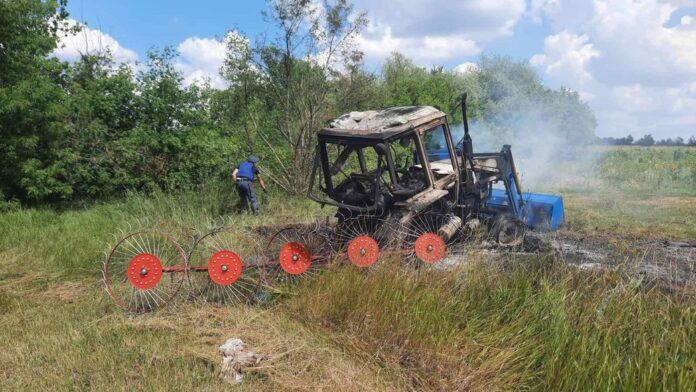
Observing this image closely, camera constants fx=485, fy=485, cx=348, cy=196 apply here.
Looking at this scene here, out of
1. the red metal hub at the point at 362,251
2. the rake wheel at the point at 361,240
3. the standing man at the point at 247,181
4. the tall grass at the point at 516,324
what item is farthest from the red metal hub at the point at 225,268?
the standing man at the point at 247,181

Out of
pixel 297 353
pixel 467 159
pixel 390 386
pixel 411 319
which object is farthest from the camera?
pixel 467 159

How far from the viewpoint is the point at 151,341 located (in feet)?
13.7

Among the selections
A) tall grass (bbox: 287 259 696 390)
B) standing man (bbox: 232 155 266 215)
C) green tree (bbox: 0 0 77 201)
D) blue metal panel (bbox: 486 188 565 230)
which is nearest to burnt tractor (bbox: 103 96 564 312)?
tall grass (bbox: 287 259 696 390)

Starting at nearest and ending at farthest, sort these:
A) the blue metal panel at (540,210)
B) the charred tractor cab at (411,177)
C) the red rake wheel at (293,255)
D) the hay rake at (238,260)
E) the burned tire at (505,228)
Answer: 1. the hay rake at (238,260)
2. the red rake wheel at (293,255)
3. the charred tractor cab at (411,177)
4. the burned tire at (505,228)
5. the blue metal panel at (540,210)

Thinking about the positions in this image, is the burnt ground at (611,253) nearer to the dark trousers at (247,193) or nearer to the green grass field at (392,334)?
the green grass field at (392,334)

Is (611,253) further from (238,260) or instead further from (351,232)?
(238,260)

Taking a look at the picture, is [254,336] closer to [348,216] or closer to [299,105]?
[348,216]

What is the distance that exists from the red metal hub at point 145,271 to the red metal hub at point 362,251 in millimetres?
1960

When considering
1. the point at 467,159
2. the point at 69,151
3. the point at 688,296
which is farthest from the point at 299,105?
the point at 688,296

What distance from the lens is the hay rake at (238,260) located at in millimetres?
4961

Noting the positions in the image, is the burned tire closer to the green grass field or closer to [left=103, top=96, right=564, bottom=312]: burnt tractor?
[left=103, top=96, right=564, bottom=312]: burnt tractor

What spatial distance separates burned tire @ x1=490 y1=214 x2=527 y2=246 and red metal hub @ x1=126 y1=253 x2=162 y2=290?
4972 millimetres

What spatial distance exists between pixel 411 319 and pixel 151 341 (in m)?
2.23

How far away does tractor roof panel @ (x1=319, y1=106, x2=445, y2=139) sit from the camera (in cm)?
575
